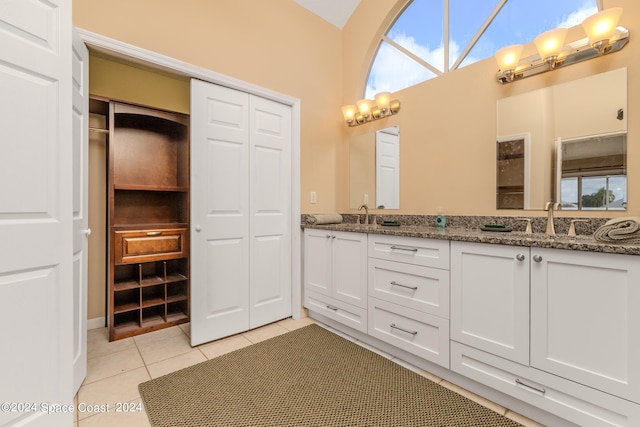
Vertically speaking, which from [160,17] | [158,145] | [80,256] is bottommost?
[80,256]

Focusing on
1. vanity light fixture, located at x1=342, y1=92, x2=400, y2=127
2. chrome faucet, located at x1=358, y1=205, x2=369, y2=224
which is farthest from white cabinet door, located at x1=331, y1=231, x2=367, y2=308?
vanity light fixture, located at x1=342, y1=92, x2=400, y2=127

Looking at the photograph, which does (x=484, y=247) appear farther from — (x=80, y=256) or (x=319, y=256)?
(x=80, y=256)

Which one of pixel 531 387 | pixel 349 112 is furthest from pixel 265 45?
pixel 531 387

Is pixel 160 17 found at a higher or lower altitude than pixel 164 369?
higher

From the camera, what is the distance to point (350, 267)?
7.54 ft

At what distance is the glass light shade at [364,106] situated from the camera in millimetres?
2838

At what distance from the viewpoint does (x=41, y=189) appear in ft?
4.02

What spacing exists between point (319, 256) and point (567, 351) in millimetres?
1780

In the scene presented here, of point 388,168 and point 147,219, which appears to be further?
point 147,219

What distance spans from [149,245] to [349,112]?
2412 millimetres

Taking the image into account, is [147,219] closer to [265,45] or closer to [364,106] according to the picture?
[265,45]

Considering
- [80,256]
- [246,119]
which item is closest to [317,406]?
[80,256]

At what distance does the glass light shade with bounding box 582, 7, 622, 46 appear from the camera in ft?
5.12

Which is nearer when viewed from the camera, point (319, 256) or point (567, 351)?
point (567, 351)
